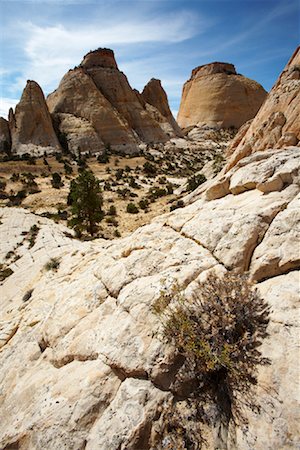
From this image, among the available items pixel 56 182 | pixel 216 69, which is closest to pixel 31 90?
pixel 56 182

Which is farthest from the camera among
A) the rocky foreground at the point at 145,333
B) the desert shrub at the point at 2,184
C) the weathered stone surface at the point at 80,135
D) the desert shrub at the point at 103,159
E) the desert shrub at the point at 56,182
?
the weathered stone surface at the point at 80,135

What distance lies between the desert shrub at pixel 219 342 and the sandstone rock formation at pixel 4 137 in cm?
5002

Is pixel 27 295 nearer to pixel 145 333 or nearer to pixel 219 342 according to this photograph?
pixel 145 333

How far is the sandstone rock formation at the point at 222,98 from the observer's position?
68.5 metres

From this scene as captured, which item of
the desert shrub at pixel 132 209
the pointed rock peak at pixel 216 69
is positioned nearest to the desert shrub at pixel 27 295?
the desert shrub at pixel 132 209

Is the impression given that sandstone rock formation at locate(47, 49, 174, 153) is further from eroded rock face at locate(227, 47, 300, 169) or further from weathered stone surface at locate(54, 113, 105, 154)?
eroded rock face at locate(227, 47, 300, 169)

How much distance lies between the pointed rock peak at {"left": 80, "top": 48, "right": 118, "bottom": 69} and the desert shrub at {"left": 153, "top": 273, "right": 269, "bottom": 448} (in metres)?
65.1

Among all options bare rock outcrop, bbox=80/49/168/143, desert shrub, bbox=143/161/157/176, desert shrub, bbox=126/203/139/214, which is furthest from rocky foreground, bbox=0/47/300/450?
bare rock outcrop, bbox=80/49/168/143

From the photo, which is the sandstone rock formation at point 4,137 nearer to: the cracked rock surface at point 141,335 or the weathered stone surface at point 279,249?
the cracked rock surface at point 141,335

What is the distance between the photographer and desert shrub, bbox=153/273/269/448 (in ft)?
8.90

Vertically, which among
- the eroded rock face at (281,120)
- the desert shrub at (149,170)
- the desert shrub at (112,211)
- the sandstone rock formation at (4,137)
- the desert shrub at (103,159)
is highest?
the sandstone rock formation at (4,137)

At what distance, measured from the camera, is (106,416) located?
2969mm

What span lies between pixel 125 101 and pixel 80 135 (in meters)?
14.9

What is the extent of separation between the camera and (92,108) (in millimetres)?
48062
